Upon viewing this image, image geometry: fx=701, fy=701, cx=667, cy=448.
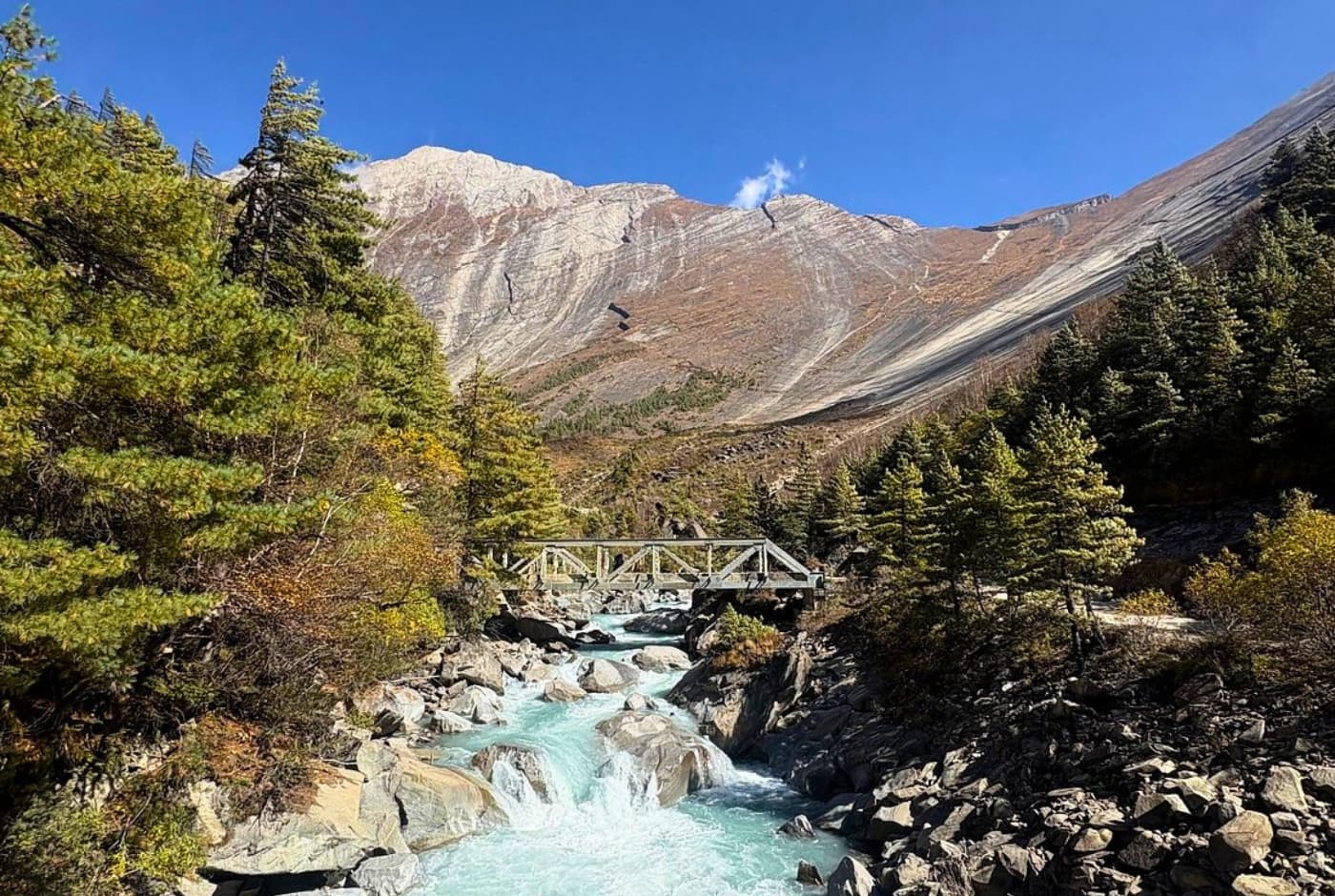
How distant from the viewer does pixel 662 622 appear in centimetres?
4262

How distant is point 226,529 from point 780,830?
1285 centimetres

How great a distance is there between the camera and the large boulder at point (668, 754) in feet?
59.7

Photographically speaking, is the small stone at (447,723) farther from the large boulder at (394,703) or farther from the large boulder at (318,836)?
the large boulder at (318,836)

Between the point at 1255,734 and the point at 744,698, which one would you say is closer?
the point at 1255,734

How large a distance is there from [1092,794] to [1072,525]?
249 inches

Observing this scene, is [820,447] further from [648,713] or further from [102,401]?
[102,401]

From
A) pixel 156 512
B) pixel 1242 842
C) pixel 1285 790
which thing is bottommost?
pixel 1242 842

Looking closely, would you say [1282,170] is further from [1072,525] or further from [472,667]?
[472,667]

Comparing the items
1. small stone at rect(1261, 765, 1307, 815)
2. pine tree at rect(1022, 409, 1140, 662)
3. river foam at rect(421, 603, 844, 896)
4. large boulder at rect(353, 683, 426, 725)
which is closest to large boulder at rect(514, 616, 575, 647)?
large boulder at rect(353, 683, 426, 725)

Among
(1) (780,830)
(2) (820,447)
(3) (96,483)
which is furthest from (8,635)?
(2) (820,447)

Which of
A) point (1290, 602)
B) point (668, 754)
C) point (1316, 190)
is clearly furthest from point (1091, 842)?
point (1316, 190)

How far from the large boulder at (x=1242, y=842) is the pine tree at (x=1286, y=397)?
1964 centimetres

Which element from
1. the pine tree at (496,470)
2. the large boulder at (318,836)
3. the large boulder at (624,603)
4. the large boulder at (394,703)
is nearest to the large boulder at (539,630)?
the pine tree at (496,470)

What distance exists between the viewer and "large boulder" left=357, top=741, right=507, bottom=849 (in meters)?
14.8
